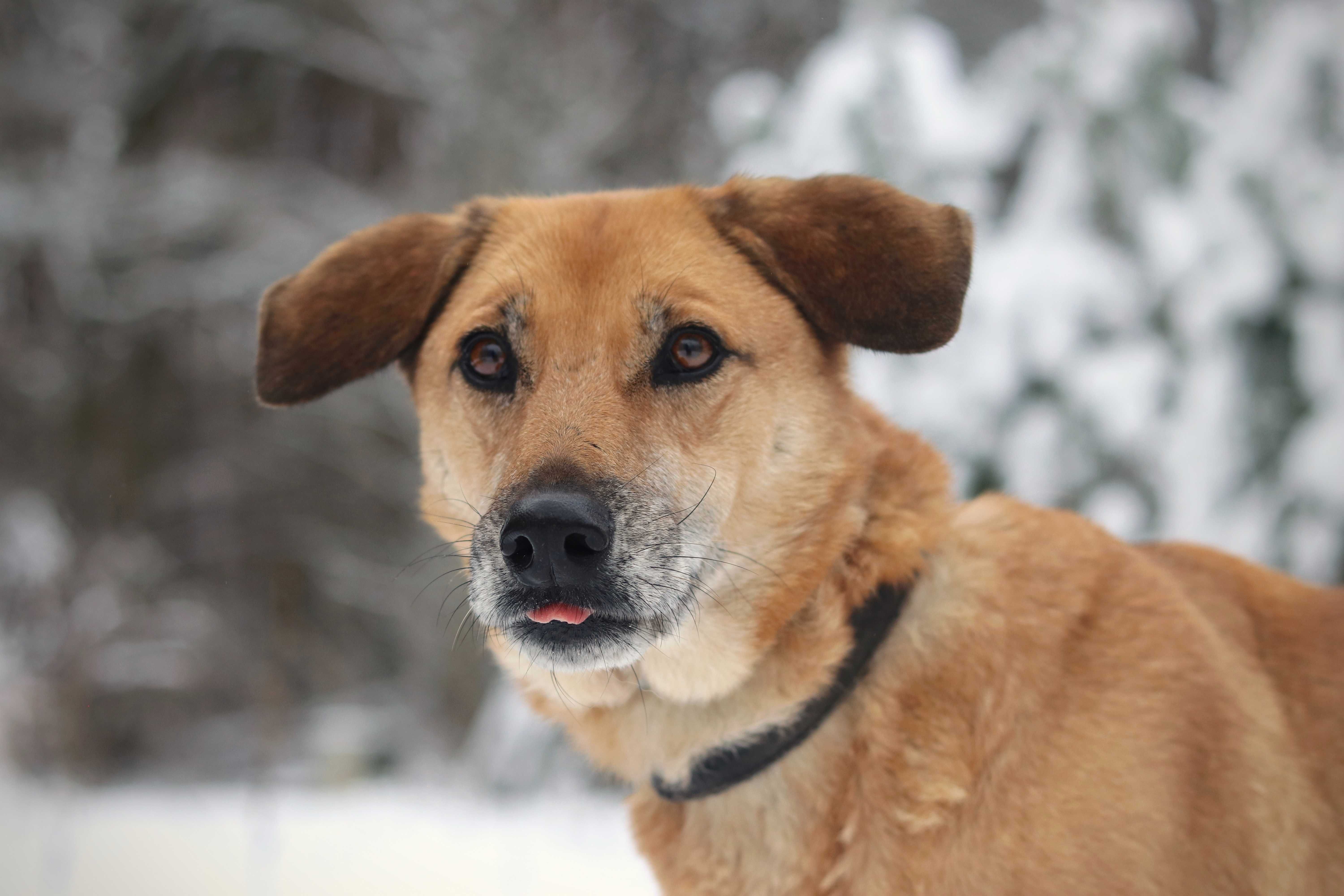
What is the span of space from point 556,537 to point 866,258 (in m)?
0.90

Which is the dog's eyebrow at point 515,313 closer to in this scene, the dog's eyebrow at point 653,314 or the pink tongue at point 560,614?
the dog's eyebrow at point 653,314

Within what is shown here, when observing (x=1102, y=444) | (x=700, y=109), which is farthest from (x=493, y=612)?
(x=700, y=109)

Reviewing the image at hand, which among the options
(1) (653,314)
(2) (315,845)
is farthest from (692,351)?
(2) (315,845)

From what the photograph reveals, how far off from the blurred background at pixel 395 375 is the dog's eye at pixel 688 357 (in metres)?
2.08

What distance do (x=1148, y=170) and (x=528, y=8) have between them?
5624 mm

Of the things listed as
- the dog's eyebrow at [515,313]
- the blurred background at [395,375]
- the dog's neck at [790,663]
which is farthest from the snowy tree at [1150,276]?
the dog's eyebrow at [515,313]

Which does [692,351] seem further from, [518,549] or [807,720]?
[807,720]

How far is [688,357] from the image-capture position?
6.63 ft

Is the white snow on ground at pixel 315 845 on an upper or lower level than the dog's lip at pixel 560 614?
lower

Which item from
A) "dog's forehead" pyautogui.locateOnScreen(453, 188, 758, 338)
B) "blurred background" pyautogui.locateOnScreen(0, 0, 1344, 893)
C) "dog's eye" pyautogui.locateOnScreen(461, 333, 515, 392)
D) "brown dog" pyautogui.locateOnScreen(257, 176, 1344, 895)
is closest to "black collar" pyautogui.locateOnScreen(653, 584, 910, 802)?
"brown dog" pyautogui.locateOnScreen(257, 176, 1344, 895)

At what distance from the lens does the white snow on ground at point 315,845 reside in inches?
180

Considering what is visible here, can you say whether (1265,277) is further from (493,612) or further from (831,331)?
(493,612)

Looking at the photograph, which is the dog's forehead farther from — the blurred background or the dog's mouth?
the blurred background

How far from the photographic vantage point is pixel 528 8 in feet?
26.5
